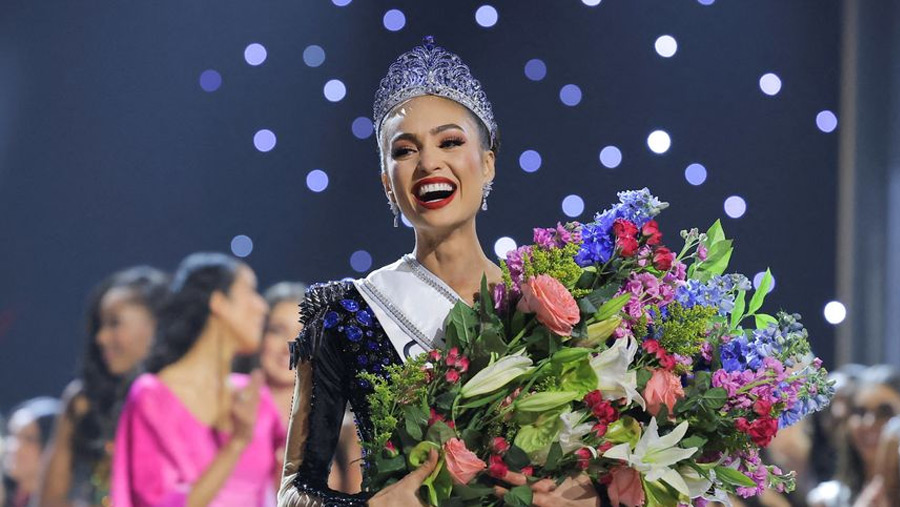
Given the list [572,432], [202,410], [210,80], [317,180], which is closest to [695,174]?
[317,180]

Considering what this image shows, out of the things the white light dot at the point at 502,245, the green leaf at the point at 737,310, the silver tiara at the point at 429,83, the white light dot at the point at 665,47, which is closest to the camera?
the green leaf at the point at 737,310

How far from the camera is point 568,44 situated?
327cm

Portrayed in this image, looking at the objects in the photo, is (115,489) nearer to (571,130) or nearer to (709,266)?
(571,130)

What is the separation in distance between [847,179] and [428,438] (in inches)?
97.7

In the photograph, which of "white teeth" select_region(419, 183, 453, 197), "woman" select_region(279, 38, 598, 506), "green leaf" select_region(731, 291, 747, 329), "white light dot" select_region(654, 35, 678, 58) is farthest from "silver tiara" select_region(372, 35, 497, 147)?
"white light dot" select_region(654, 35, 678, 58)

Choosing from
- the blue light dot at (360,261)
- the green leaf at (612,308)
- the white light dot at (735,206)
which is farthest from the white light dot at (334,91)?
the green leaf at (612,308)

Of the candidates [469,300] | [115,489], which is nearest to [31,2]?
[115,489]

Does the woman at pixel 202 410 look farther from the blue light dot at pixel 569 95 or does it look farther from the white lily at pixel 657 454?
the white lily at pixel 657 454

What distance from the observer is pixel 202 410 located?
3.18m

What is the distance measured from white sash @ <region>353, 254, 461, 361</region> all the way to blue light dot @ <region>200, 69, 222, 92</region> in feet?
6.23

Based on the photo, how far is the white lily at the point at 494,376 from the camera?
1.18 metres

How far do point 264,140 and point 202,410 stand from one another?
790 millimetres

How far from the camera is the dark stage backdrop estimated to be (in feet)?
10.4

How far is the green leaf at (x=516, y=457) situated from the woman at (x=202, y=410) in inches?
82.4
